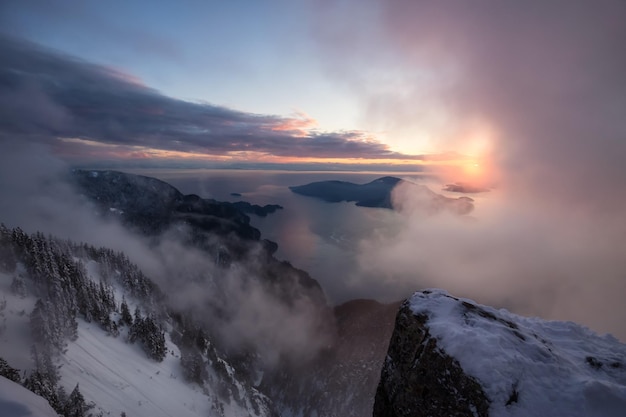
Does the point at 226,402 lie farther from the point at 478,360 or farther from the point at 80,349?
the point at 478,360

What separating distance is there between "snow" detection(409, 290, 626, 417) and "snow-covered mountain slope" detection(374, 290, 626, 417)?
0.12 feet

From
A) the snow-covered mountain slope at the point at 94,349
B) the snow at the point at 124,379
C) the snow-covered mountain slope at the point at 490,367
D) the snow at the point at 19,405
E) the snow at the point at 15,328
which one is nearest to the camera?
Result: the snow at the point at 19,405

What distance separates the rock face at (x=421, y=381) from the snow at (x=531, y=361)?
1.45 feet

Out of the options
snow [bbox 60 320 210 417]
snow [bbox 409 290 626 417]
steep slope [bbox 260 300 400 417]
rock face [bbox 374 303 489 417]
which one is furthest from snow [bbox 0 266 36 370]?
steep slope [bbox 260 300 400 417]

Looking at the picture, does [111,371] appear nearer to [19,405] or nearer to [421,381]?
[19,405]

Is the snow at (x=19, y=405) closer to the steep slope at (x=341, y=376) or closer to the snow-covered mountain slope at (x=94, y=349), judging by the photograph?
the snow-covered mountain slope at (x=94, y=349)

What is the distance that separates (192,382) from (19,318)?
41.6 metres

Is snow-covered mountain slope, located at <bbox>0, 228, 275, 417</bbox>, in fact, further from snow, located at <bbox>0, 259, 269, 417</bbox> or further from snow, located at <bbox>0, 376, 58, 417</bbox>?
snow, located at <bbox>0, 376, 58, 417</bbox>

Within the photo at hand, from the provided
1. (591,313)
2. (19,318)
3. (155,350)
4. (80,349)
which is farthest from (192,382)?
(591,313)

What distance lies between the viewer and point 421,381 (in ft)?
43.3

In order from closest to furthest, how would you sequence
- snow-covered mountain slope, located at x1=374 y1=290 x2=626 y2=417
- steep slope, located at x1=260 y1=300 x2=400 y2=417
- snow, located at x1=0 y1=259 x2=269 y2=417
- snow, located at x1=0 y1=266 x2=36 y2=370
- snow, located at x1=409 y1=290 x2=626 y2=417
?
snow, located at x1=409 y1=290 x2=626 y2=417
snow-covered mountain slope, located at x1=374 y1=290 x2=626 y2=417
snow, located at x1=0 y1=266 x2=36 y2=370
snow, located at x1=0 y1=259 x2=269 y2=417
steep slope, located at x1=260 y1=300 x2=400 y2=417

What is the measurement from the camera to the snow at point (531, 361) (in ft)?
35.2

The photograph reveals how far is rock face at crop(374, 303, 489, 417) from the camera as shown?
1161 centimetres

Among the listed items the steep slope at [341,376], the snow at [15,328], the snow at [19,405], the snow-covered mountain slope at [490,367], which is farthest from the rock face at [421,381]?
the steep slope at [341,376]
